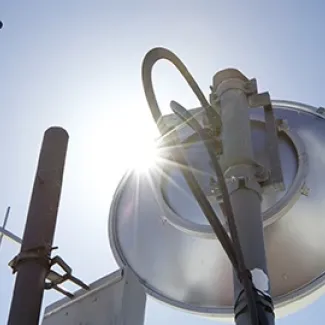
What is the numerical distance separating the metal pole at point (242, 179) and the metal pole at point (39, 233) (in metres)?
0.75

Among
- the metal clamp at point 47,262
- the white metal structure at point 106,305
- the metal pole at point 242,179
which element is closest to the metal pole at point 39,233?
the metal clamp at point 47,262

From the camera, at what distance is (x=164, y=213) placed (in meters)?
3.54

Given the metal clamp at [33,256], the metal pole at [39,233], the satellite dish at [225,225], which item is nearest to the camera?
the metal pole at [39,233]

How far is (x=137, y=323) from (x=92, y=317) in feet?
0.64

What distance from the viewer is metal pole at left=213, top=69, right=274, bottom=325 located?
7.13 feet

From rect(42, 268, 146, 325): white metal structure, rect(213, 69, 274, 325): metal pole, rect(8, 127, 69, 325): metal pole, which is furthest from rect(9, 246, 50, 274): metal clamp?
rect(213, 69, 274, 325): metal pole

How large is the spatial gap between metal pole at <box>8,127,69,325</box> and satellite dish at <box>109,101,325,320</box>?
61 centimetres

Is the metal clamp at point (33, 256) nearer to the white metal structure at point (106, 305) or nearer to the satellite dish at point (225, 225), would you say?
the white metal structure at point (106, 305)

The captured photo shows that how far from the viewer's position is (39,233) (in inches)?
92.0

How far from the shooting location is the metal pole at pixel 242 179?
2173mm

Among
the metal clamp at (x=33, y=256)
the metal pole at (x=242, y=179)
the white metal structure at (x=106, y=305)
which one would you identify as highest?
the metal pole at (x=242, y=179)

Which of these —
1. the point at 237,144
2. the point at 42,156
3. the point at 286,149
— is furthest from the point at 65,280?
the point at 286,149

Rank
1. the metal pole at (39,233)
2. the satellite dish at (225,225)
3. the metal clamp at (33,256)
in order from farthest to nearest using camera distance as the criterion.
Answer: the satellite dish at (225,225) < the metal clamp at (33,256) < the metal pole at (39,233)

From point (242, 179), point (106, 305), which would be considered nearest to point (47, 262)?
point (106, 305)
